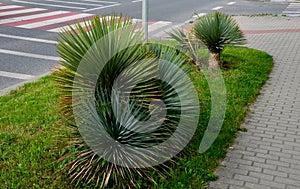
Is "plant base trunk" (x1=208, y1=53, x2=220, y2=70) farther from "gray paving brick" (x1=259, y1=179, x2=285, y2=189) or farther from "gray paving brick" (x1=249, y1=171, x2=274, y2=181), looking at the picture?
"gray paving brick" (x1=259, y1=179, x2=285, y2=189)

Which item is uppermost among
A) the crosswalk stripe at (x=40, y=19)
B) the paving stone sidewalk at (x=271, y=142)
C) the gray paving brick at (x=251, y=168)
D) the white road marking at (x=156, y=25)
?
the crosswalk stripe at (x=40, y=19)

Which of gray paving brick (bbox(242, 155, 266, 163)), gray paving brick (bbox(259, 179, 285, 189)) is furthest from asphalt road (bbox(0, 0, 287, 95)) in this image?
gray paving brick (bbox(259, 179, 285, 189))

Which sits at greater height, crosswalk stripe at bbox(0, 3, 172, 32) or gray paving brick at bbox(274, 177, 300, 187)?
crosswalk stripe at bbox(0, 3, 172, 32)

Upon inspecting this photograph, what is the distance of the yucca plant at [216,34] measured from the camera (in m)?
8.91

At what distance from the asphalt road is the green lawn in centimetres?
116

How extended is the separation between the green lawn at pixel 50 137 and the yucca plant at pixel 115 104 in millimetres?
230

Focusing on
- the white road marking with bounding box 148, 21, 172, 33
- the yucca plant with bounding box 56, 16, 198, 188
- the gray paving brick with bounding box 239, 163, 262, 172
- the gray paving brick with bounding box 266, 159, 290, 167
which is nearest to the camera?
the yucca plant with bounding box 56, 16, 198, 188

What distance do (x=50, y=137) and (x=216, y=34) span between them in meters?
4.78

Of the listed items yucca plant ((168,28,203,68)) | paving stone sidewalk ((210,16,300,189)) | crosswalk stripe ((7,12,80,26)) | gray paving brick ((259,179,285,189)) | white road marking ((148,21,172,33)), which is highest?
yucca plant ((168,28,203,68))

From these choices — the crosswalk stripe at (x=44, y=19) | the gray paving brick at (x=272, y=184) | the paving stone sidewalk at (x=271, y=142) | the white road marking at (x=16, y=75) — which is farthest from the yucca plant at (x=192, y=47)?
the crosswalk stripe at (x=44, y=19)

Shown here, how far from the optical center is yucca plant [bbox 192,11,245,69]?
891 cm

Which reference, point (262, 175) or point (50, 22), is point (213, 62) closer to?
point (262, 175)

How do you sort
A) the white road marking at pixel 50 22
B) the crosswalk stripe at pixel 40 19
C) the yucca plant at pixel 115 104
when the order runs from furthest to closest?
the crosswalk stripe at pixel 40 19 < the white road marking at pixel 50 22 < the yucca plant at pixel 115 104

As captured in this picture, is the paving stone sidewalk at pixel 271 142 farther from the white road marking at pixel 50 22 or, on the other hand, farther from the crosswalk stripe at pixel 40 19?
the crosswalk stripe at pixel 40 19
